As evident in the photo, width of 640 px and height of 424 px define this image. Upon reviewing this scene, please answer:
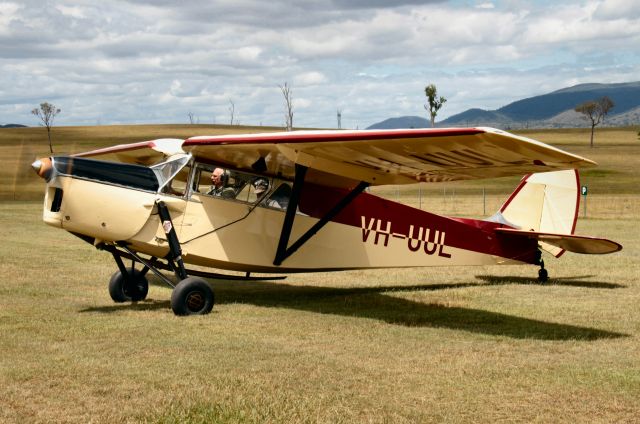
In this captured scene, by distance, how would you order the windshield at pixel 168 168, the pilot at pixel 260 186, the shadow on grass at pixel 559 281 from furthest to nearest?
1. the shadow on grass at pixel 559 281
2. the pilot at pixel 260 186
3. the windshield at pixel 168 168

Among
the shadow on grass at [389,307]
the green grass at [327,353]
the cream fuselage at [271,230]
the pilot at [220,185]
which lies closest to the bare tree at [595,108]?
the green grass at [327,353]

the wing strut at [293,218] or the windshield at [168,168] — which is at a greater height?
the windshield at [168,168]

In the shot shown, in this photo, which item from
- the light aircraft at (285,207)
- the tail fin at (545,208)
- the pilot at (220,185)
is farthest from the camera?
the tail fin at (545,208)

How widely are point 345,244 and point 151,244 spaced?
3113 millimetres

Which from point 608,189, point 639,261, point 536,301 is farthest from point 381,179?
point 608,189

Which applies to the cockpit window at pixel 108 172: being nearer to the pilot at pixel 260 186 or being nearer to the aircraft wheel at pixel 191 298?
the aircraft wheel at pixel 191 298

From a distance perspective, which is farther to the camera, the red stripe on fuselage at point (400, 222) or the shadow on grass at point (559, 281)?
the shadow on grass at point (559, 281)

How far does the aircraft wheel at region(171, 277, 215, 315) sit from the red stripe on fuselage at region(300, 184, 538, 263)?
2266 millimetres

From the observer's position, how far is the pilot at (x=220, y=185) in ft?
37.6

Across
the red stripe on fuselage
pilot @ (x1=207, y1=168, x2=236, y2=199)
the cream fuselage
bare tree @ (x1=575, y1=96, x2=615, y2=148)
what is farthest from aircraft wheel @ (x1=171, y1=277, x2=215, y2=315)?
bare tree @ (x1=575, y1=96, x2=615, y2=148)

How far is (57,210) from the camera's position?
10219 mm

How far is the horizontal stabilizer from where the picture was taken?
39.4 feet

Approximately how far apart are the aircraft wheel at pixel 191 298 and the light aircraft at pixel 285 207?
0.05ft

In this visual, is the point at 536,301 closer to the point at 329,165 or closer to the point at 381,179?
the point at 381,179
